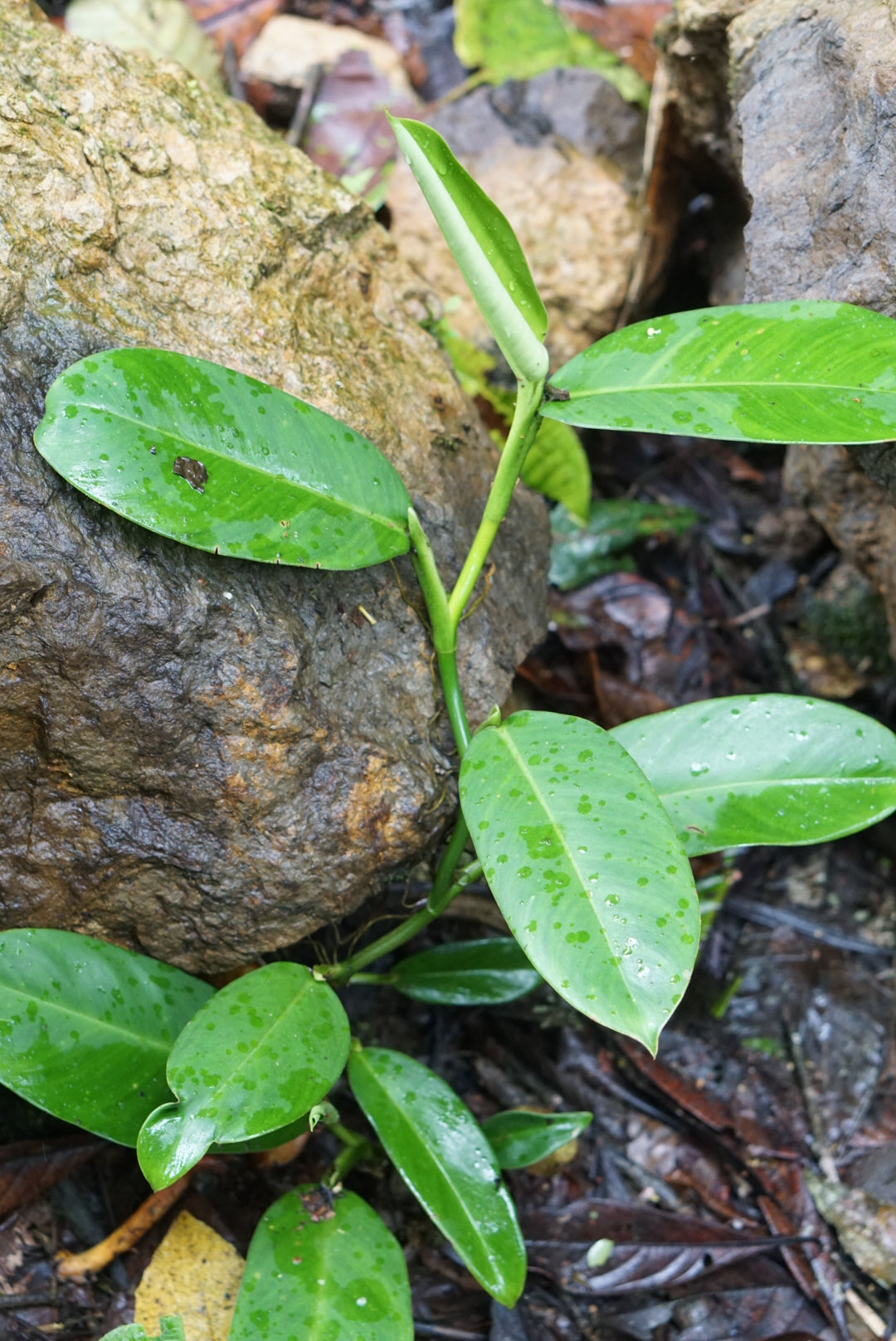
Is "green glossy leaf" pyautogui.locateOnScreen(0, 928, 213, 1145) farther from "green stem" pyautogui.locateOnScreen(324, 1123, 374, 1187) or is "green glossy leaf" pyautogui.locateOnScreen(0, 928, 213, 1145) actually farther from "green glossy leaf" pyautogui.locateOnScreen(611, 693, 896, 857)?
"green glossy leaf" pyautogui.locateOnScreen(611, 693, 896, 857)

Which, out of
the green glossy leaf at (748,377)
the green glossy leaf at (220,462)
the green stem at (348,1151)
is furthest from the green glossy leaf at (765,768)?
the green stem at (348,1151)

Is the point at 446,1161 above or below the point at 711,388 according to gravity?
below

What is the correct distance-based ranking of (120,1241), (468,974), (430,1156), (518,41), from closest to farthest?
(430,1156) → (120,1241) → (468,974) → (518,41)

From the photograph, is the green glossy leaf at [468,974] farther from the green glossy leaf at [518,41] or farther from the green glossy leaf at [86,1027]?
the green glossy leaf at [518,41]

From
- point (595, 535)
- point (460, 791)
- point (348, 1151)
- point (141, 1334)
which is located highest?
point (460, 791)

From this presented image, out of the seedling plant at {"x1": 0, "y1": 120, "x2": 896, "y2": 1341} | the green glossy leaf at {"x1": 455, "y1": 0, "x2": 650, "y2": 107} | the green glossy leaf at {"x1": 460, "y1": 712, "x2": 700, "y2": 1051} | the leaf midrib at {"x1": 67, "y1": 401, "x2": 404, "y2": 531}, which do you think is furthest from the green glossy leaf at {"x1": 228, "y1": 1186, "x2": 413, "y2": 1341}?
the green glossy leaf at {"x1": 455, "y1": 0, "x2": 650, "y2": 107}

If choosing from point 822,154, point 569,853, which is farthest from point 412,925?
point 822,154

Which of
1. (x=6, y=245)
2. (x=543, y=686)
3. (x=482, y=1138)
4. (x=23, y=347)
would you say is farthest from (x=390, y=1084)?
(x=6, y=245)

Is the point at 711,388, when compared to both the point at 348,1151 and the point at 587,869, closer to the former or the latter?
the point at 587,869
